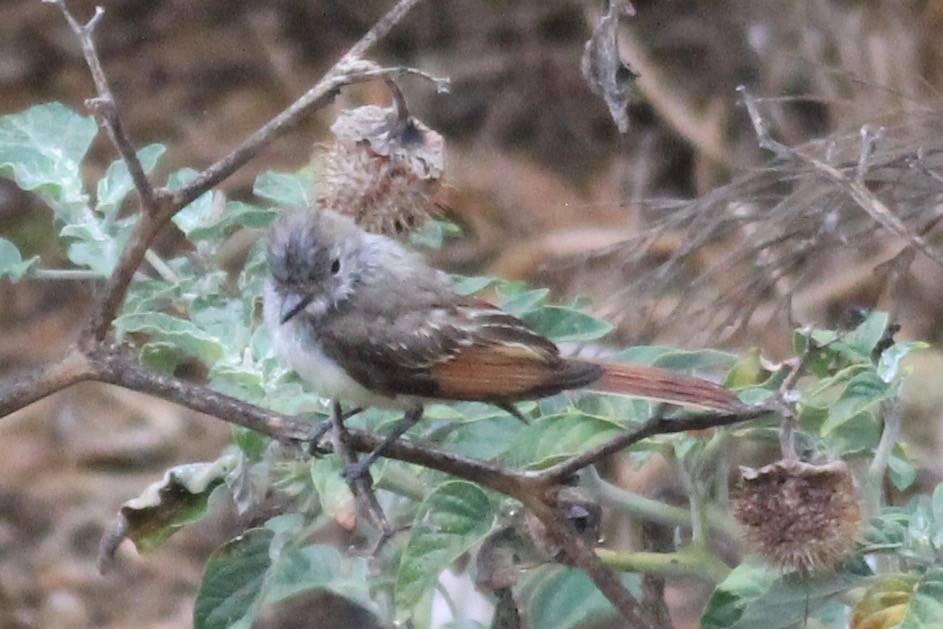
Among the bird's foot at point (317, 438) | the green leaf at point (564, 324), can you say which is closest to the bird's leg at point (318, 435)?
the bird's foot at point (317, 438)

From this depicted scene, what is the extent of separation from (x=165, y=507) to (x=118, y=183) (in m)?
0.40

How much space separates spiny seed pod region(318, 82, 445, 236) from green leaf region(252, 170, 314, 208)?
0.05 metres

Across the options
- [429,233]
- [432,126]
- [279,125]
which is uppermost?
[279,125]

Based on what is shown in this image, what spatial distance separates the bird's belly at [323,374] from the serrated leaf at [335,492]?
10 cm

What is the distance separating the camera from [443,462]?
0.99 m

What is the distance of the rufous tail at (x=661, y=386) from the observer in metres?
1.22

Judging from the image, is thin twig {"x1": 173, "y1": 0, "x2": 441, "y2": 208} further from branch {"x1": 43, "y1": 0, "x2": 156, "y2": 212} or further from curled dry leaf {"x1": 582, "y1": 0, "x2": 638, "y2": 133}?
curled dry leaf {"x1": 582, "y1": 0, "x2": 638, "y2": 133}

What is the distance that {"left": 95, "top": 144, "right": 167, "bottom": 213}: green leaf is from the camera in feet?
4.62

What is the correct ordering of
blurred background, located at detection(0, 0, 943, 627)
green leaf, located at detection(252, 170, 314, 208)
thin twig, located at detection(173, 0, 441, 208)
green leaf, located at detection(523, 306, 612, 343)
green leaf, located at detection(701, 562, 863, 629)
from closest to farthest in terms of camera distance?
thin twig, located at detection(173, 0, 441, 208)
green leaf, located at detection(701, 562, 863, 629)
green leaf, located at detection(523, 306, 612, 343)
green leaf, located at detection(252, 170, 314, 208)
blurred background, located at detection(0, 0, 943, 627)

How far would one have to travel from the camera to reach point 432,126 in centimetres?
339

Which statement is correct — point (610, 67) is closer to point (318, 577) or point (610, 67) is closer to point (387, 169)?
point (387, 169)

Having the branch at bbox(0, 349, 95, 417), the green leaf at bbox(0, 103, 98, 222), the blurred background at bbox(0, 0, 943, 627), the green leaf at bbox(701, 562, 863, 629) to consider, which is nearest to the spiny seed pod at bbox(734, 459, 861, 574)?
the green leaf at bbox(701, 562, 863, 629)

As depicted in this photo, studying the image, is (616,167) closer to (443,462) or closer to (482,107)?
(482,107)

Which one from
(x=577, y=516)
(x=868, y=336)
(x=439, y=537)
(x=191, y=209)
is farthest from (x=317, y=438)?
(x=868, y=336)
